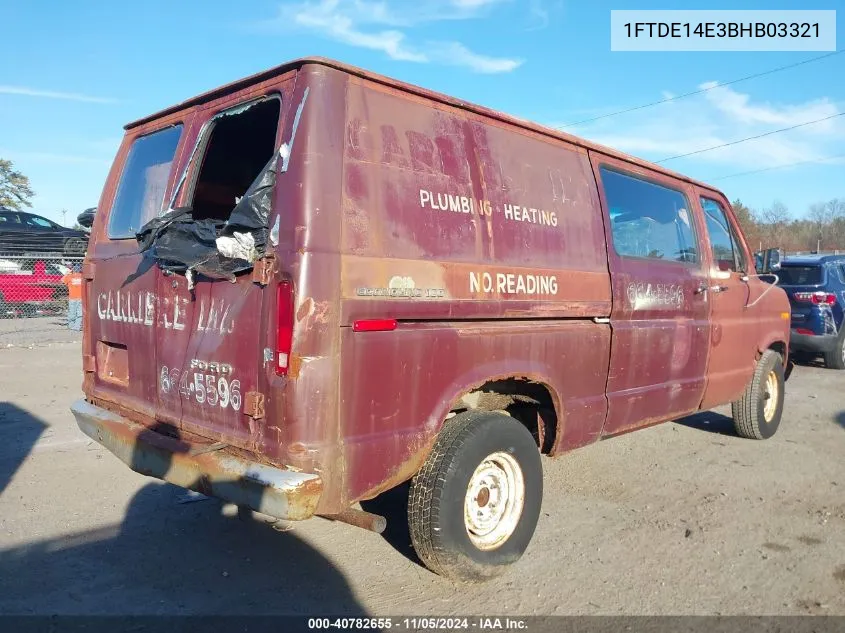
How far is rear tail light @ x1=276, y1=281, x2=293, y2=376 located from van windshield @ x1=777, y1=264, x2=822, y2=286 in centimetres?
998

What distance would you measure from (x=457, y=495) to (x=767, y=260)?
4415 millimetres

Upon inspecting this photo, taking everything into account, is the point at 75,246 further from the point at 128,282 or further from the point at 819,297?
the point at 819,297

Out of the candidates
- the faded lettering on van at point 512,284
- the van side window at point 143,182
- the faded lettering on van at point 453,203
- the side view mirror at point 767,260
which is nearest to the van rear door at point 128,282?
the van side window at point 143,182

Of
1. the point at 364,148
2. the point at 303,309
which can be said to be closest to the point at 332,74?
the point at 364,148

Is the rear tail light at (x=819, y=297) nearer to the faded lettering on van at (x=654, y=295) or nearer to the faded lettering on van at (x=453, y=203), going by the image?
the faded lettering on van at (x=654, y=295)

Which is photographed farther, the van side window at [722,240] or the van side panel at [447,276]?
the van side window at [722,240]

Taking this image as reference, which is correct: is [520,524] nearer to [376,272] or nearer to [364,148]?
[376,272]

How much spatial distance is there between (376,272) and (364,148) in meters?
0.56

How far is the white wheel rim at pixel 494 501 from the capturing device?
3.34 meters

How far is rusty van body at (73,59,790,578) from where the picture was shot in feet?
8.71

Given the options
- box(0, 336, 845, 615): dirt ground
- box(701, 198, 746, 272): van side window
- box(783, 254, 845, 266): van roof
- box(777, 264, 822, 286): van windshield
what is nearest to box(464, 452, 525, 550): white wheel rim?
box(0, 336, 845, 615): dirt ground

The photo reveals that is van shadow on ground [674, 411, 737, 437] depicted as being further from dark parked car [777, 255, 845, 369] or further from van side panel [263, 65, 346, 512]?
van side panel [263, 65, 346, 512]

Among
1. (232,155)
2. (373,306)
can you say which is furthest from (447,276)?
(232,155)

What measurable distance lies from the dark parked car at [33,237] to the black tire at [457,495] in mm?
13516
